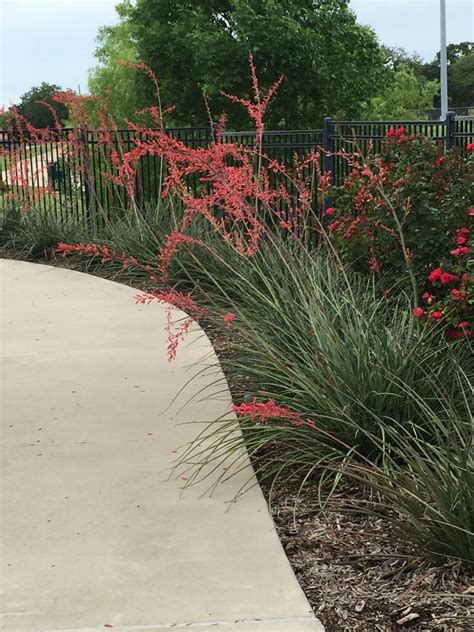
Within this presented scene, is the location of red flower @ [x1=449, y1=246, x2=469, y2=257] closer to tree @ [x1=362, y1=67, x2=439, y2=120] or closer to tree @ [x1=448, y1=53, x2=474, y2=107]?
tree @ [x1=362, y1=67, x2=439, y2=120]

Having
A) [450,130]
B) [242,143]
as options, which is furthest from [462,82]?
[450,130]

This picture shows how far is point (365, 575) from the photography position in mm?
3773

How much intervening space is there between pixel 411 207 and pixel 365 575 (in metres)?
3.90

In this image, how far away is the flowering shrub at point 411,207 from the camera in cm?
701

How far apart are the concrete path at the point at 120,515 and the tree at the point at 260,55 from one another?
15.8m

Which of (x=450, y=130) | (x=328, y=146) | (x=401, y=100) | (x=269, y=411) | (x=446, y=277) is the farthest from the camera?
(x=401, y=100)

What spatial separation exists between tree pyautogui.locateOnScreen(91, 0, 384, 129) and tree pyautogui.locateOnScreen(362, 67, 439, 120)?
35.0ft

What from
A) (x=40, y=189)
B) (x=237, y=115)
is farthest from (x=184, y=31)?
(x=40, y=189)

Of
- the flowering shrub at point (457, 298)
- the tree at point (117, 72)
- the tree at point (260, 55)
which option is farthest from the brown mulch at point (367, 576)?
the tree at point (117, 72)

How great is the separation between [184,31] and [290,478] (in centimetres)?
2010

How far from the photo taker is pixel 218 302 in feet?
29.6

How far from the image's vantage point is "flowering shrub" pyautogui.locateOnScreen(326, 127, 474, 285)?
701 centimetres

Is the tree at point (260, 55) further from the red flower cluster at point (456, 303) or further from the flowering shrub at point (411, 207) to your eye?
the red flower cluster at point (456, 303)

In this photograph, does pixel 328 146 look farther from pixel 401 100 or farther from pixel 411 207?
pixel 401 100
